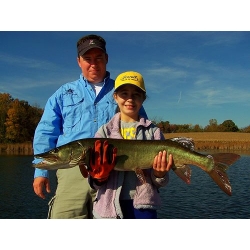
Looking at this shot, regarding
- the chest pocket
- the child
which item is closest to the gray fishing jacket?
the child

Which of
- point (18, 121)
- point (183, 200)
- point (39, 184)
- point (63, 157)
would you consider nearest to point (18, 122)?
point (18, 121)

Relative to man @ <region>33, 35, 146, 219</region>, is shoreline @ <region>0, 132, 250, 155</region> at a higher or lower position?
higher

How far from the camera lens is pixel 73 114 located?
12.9ft

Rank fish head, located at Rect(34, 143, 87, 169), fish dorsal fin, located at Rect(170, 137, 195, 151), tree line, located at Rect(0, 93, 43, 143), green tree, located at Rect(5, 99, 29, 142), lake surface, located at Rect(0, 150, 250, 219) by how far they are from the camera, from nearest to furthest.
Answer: fish head, located at Rect(34, 143, 87, 169) → fish dorsal fin, located at Rect(170, 137, 195, 151) → lake surface, located at Rect(0, 150, 250, 219) → tree line, located at Rect(0, 93, 43, 143) → green tree, located at Rect(5, 99, 29, 142)

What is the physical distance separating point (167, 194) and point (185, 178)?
1272cm

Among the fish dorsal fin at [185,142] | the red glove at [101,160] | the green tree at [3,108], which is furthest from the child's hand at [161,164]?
the green tree at [3,108]

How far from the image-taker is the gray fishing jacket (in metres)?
3.16

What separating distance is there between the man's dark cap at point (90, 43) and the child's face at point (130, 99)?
74 cm

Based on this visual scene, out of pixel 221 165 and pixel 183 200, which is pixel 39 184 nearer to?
pixel 221 165

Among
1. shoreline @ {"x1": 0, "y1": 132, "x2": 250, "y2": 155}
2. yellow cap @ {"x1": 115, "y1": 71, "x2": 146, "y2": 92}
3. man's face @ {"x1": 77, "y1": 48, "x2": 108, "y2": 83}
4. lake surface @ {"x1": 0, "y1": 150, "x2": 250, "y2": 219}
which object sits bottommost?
lake surface @ {"x1": 0, "y1": 150, "x2": 250, "y2": 219}

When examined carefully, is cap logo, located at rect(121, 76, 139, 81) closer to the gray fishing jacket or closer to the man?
the gray fishing jacket

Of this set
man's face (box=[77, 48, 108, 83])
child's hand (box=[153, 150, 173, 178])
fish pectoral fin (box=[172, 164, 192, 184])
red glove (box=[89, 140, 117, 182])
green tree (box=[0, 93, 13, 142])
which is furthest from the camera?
green tree (box=[0, 93, 13, 142])

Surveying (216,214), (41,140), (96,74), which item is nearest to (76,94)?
(96,74)

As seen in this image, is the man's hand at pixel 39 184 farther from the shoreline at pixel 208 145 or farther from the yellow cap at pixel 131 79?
the shoreline at pixel 208 145
